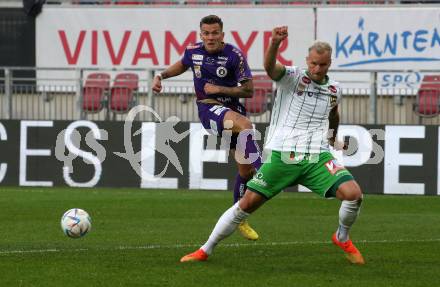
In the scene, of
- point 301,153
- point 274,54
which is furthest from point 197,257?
point 274,54

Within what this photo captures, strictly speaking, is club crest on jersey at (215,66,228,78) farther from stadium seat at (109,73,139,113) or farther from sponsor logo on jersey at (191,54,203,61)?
stadium seat at (109,73,139,113)

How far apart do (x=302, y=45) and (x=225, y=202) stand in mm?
7275

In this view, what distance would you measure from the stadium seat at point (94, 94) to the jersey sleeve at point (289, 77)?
11873mm

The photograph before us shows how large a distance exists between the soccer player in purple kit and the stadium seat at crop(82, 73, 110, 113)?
8948 mm

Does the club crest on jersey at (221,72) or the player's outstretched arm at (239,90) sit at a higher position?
the club crest on jersey at (221,72)

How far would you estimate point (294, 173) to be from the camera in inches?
380

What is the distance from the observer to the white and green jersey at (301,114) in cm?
965

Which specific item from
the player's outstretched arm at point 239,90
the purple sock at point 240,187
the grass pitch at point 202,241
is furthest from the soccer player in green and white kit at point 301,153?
the purple sock at point 240,187

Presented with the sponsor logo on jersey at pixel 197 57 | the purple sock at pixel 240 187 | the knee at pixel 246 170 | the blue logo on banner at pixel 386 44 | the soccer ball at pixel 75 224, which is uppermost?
the blue logo on banner at pixel 386 44

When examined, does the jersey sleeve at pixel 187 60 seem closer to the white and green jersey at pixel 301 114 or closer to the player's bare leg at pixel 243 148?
the player's bare leg at pixel 243 148

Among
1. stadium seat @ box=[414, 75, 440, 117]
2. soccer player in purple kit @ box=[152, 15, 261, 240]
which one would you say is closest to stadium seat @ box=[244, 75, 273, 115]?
stadium seat @ box=[414, 75, 440, 117]

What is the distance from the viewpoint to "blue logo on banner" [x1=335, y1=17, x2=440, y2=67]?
22.7m

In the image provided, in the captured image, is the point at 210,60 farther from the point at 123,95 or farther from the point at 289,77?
the point at 123,95

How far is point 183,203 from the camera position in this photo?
17062mm
